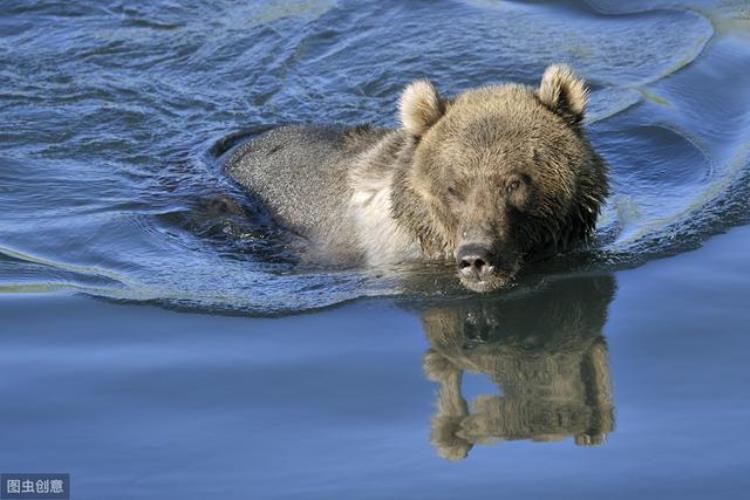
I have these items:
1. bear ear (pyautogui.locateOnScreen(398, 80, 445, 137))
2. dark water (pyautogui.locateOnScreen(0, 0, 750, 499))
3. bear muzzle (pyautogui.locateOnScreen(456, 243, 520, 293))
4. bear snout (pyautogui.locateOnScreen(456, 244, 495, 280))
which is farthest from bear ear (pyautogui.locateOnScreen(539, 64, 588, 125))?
bear snout (pyautogui.locateOnScreen(456, 244, 495, 280))

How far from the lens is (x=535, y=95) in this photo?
7973 mm

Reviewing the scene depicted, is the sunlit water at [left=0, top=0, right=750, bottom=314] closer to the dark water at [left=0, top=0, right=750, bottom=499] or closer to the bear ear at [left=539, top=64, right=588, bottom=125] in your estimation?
the dark water at [left=0, top=0, right=750, bottom=499]

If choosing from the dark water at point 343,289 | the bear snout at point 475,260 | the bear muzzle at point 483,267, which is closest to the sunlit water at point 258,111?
the dark water at point 343,289

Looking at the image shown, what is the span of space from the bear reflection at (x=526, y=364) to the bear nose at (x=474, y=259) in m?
0.29

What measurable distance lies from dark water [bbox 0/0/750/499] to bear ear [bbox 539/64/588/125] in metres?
0.86

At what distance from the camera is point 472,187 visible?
24.4 ft

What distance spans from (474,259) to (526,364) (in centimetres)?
74

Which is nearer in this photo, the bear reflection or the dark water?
the dark water

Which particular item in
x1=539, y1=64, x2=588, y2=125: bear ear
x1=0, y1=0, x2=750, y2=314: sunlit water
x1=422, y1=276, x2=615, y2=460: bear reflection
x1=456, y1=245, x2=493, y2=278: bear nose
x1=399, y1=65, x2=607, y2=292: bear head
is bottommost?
x1=422, y1=276, x2=615, y2=460: bear reflection

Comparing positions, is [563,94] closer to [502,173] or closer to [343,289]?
[502,173]

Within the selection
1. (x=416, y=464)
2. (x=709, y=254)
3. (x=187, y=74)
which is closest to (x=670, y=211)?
(x=709, y=254)

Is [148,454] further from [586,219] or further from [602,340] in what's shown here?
[586,219]

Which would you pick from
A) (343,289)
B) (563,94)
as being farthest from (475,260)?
(563,94)

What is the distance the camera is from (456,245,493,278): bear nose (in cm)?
701
